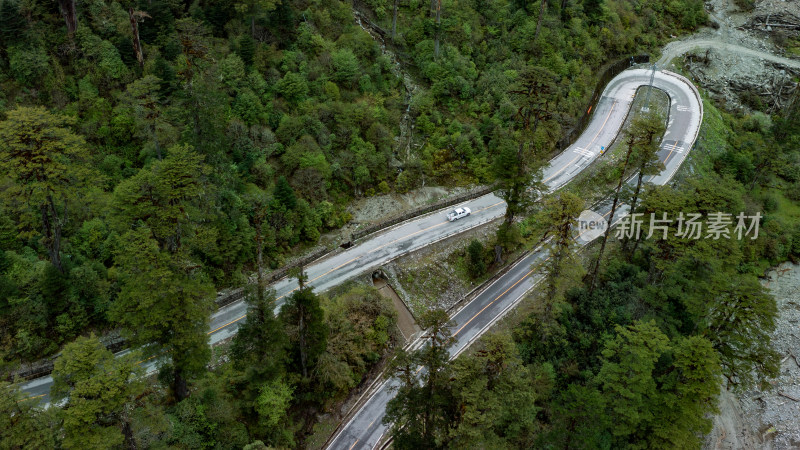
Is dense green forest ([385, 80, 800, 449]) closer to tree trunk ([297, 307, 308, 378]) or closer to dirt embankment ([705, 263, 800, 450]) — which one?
dirt embankment ([705, 263, 800, 450])

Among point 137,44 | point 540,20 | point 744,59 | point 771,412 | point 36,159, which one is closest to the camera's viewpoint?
point 36,159

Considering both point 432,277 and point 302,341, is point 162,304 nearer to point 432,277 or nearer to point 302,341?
point 302,341

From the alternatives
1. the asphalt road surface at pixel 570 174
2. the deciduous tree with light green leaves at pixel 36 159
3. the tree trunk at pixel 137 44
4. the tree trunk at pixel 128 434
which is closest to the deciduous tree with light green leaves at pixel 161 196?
the deciduous tree with light green leaves at pixel 36 159

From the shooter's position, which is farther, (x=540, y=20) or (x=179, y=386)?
(x=540, y=20)

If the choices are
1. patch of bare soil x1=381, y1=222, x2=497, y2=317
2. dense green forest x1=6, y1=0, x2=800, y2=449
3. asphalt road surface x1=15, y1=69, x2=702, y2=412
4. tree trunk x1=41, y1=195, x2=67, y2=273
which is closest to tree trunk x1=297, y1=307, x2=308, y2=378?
dense green forest x1=6, y1=0, x2=800, y2=449

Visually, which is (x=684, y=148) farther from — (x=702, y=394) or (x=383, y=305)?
(x=383, y=305)

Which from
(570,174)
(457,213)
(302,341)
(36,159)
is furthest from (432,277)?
(36,159)
